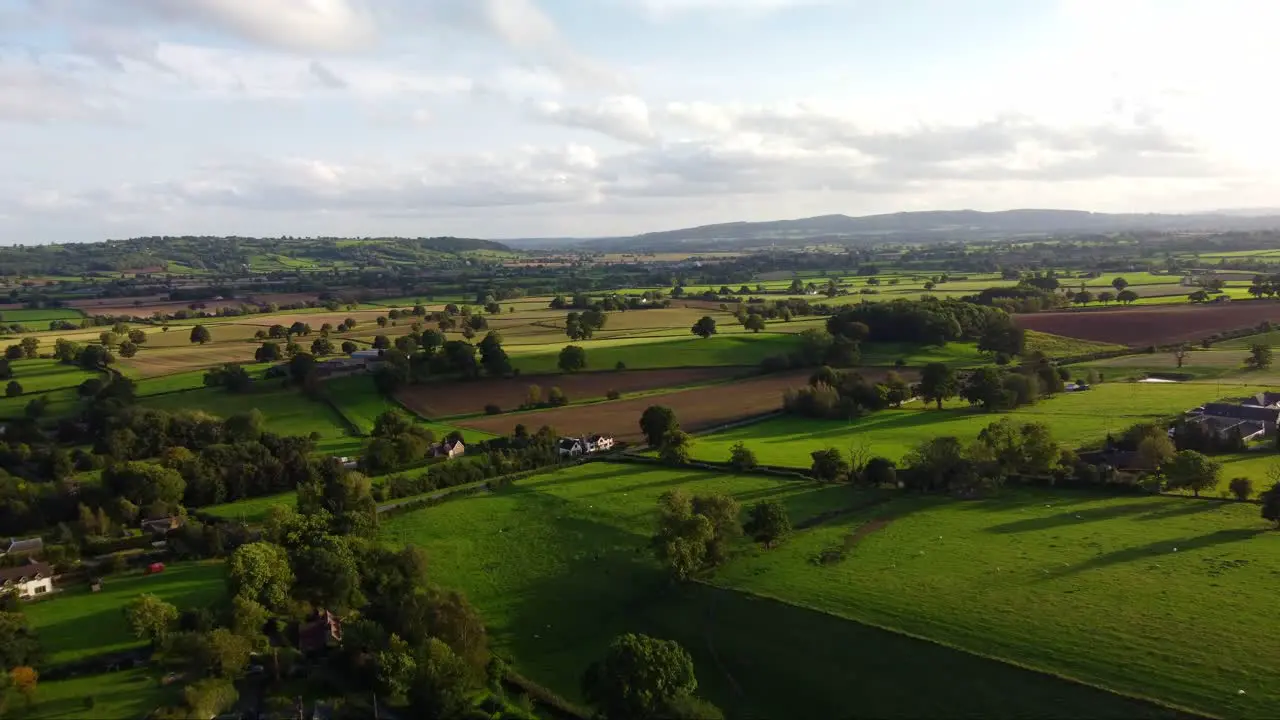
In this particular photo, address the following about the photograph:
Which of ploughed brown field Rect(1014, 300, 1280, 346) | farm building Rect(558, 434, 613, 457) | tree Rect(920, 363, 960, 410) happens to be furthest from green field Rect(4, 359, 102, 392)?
ploughed brown field Rect(1014, 300, 1280, 346)

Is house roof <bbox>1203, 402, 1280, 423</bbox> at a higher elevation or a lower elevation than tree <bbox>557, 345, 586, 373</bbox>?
lower

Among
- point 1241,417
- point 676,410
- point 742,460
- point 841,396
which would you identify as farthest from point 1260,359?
point 742,460

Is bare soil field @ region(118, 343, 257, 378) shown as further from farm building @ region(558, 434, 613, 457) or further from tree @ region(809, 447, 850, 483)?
tree @ region(809, 447, 850, 483)

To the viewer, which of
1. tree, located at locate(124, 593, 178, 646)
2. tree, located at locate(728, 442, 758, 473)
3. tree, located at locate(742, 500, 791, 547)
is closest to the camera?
tree, located at locate(124, 593, 178, 646)

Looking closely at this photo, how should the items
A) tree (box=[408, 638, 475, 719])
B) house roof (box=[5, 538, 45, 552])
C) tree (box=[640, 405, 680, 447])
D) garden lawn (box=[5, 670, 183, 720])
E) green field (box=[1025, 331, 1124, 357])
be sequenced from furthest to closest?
green field (box=[1025, 331, 1124, 357]) → tree (box=[640, 405, 680, 447]) → house roof (box=[5, 538, 45, 552]) → garden lawn (box=[5, 670, 183, 720]) → tree (box=[408, 638, 475, 719])

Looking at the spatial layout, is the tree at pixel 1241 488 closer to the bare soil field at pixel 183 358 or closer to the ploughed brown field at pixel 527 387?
the ploughed brown field at pixel 527 387

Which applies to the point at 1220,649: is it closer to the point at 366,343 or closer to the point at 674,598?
the point at 674,598

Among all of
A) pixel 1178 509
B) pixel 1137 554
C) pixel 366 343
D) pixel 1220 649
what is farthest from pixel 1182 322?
pixel 366 343

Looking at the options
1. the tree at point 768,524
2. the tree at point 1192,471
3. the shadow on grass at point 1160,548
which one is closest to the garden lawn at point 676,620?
the tree at point 768,524
